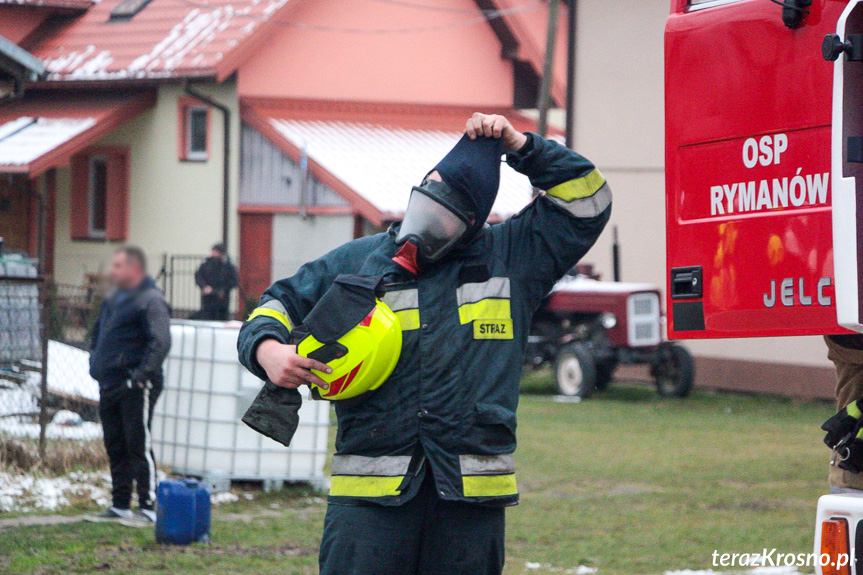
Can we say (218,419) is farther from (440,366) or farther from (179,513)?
(440,366)

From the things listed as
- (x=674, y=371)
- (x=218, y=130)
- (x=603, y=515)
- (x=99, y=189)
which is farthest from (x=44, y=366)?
(x=218, y=130)

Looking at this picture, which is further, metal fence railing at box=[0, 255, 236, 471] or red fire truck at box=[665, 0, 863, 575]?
metal fence railing at box=[0, 255, 236, 471]

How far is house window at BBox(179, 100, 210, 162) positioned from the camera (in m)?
24.1

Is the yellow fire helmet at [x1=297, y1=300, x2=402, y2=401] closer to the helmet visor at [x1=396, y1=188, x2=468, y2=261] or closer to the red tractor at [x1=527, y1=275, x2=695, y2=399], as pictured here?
the helmet visor at [x1=396, y1=188, x2=468, y2=261]

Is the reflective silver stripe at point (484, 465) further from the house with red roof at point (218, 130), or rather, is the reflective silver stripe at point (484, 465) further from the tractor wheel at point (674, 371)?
the house with red roof at point (218, 130)

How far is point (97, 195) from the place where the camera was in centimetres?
2206

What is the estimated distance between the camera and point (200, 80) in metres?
23.3

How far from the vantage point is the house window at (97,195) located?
65.1ft

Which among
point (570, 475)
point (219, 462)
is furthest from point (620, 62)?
point (219, 462)

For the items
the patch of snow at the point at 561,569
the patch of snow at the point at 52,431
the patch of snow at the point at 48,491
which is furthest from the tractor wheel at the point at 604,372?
the patch of snow at the point at 561,569

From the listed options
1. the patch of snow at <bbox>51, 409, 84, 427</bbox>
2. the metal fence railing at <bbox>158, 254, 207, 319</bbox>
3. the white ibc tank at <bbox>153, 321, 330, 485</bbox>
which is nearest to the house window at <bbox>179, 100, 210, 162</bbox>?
the metal fence railing at <bbox>158, 254, 207, 319</bbox>

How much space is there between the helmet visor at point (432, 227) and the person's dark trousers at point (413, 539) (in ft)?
2.17

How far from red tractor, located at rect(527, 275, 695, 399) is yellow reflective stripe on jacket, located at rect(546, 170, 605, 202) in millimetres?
12924

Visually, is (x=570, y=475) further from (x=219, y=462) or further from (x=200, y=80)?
(x=200, y=80)
